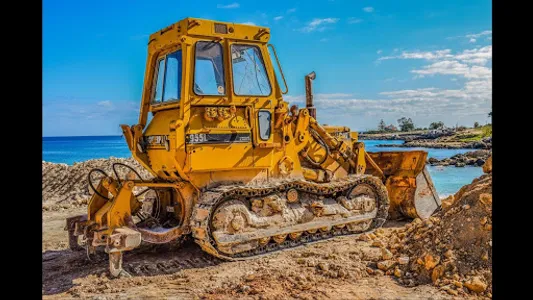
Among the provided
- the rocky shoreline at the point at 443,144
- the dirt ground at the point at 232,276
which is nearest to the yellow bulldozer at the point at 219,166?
the dirt ground at the point at 232,276

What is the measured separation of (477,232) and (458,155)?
21738 millimetres

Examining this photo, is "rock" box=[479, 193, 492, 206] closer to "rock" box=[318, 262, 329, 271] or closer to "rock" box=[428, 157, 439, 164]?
"rock" box=[318, 262, 329, 271]

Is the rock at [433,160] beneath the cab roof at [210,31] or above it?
beneath

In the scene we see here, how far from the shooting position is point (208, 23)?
7.32m

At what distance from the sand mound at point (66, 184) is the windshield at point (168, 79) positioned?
5950mm

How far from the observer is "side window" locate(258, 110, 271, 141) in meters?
7.70

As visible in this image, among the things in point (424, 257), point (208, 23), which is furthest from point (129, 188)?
point (424, 257)

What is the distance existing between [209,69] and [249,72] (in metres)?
0.65

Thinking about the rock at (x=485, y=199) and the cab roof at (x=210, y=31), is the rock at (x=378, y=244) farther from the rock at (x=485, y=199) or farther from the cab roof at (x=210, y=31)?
the cab roof at (x=210, y=31)

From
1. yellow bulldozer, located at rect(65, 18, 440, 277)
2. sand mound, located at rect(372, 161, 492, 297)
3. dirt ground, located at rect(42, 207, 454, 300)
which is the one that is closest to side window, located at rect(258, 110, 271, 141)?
yellow bulldozer, located at rect(65, 18, 440, 277)

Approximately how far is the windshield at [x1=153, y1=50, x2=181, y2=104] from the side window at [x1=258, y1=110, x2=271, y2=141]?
4.33ft

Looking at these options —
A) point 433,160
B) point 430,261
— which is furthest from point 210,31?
point 433,160

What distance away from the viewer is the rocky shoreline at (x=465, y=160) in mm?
24928

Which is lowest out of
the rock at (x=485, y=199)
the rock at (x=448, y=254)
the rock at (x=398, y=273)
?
the rock at (x=398, y=273)
